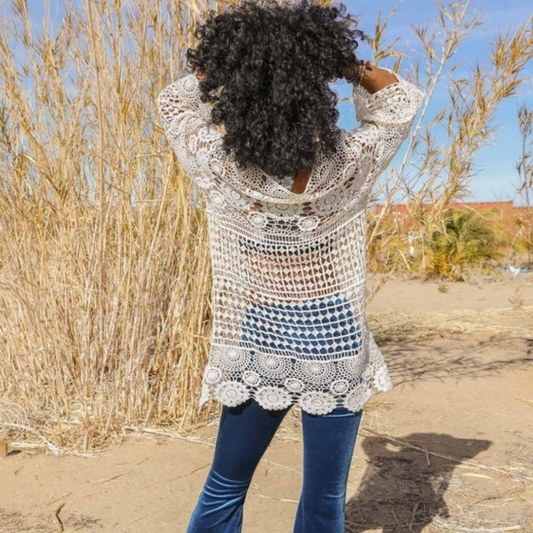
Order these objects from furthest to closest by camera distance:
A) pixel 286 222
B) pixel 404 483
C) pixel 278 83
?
pixel 404 483, pixel 286 222, pixel 278 83

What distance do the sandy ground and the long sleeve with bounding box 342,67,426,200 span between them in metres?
1.51

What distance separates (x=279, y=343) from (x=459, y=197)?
1.96 m

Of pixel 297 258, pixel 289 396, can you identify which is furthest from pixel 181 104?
pixel 289 396

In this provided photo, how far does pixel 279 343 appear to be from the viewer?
1656 mm

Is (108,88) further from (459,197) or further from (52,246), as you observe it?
(459,197)

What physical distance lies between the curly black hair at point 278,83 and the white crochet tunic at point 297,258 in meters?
0.08

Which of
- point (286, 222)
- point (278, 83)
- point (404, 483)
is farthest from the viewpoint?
point (404, 483)

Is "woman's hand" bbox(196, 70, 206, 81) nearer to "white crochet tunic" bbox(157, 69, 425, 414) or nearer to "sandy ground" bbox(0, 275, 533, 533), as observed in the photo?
"white crochet tunic" bbox(157, 69, 425, 414)

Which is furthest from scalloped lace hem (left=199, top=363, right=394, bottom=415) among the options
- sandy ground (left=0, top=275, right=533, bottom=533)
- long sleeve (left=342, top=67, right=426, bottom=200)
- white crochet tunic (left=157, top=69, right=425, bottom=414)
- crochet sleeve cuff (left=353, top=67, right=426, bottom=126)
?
sandy ground (left=0, top=275, right=533, bottom=533)

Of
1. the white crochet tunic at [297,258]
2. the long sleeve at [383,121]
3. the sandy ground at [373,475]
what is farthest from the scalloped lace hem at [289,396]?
the sandy ground at [373,475]

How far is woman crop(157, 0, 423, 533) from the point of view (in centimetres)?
148

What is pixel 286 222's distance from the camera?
1.63 meters

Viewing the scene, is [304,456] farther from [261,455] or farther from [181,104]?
[181,104]

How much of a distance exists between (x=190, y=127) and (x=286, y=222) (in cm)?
32
